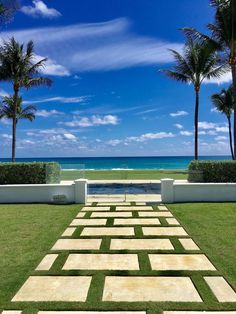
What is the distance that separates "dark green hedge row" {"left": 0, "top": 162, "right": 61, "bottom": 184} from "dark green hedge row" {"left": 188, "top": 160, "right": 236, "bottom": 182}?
5.18m

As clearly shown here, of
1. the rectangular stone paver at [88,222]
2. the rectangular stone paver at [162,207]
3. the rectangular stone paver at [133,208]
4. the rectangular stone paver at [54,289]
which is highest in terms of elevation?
the rectangular stone paver at [162,207]

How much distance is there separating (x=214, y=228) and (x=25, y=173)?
710cm

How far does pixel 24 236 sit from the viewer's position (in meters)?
6.14

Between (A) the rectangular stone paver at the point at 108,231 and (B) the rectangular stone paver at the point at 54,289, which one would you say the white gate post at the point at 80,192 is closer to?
(A) the rectangular stone paver at the point at 108,231

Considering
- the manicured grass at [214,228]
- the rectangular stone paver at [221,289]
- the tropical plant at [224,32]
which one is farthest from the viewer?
the tropical plant at [224,32]

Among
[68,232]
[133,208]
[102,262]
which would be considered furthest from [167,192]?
[102,262]

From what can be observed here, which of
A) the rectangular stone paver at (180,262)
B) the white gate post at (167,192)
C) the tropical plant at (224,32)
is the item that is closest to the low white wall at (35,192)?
the white gate post at (167,192)

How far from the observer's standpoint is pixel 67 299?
11.2 feet

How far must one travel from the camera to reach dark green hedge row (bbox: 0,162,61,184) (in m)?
11.4

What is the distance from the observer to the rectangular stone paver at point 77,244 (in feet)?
17.4

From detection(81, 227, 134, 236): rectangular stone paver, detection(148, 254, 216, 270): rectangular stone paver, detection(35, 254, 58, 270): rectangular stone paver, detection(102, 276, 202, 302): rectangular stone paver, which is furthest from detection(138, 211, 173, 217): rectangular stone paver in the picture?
detection(102, 276, 202, 302): rectangular stone paver

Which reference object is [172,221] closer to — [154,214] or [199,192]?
[154,214]

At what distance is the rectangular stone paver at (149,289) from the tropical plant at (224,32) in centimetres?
1118

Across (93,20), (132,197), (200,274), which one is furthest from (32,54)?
(200,274)
